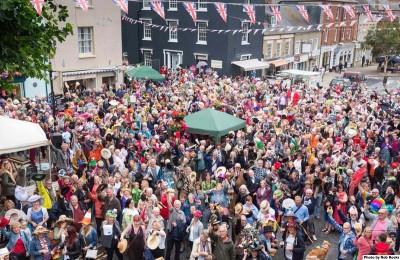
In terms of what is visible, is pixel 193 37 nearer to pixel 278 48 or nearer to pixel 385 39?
pixel 278 48

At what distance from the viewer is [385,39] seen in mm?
46156

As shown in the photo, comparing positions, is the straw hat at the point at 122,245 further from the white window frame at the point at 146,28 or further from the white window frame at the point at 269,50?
the white window frame at the point at 269,50

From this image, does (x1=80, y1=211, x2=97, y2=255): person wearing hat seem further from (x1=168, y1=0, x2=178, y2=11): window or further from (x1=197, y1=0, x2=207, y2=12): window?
(x1=168, y1=0, x2=178, y2=11): window

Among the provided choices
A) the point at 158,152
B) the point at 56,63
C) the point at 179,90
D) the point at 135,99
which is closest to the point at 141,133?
the point at 158,152

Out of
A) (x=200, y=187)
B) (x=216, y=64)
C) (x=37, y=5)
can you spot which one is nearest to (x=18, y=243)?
(x=200, y=187)

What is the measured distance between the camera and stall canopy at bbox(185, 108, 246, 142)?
1438cm

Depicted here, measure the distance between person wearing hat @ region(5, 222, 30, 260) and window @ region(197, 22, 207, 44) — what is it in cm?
2802

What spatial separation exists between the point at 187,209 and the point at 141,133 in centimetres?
556

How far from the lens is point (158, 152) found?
12680mm

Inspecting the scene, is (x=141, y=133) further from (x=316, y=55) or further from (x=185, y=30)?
(x=316, y=55)

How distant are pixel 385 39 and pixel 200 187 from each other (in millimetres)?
42617

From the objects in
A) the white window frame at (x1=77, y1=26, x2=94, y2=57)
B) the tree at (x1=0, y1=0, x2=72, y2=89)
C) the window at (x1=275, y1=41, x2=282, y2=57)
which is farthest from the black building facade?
the tree at (x1=0, y1=0, x2=72, y2=89)

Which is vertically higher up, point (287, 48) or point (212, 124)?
point (287, 48)

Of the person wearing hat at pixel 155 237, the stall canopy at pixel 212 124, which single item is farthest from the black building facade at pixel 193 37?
the person wearing hat at pixel 155 237
